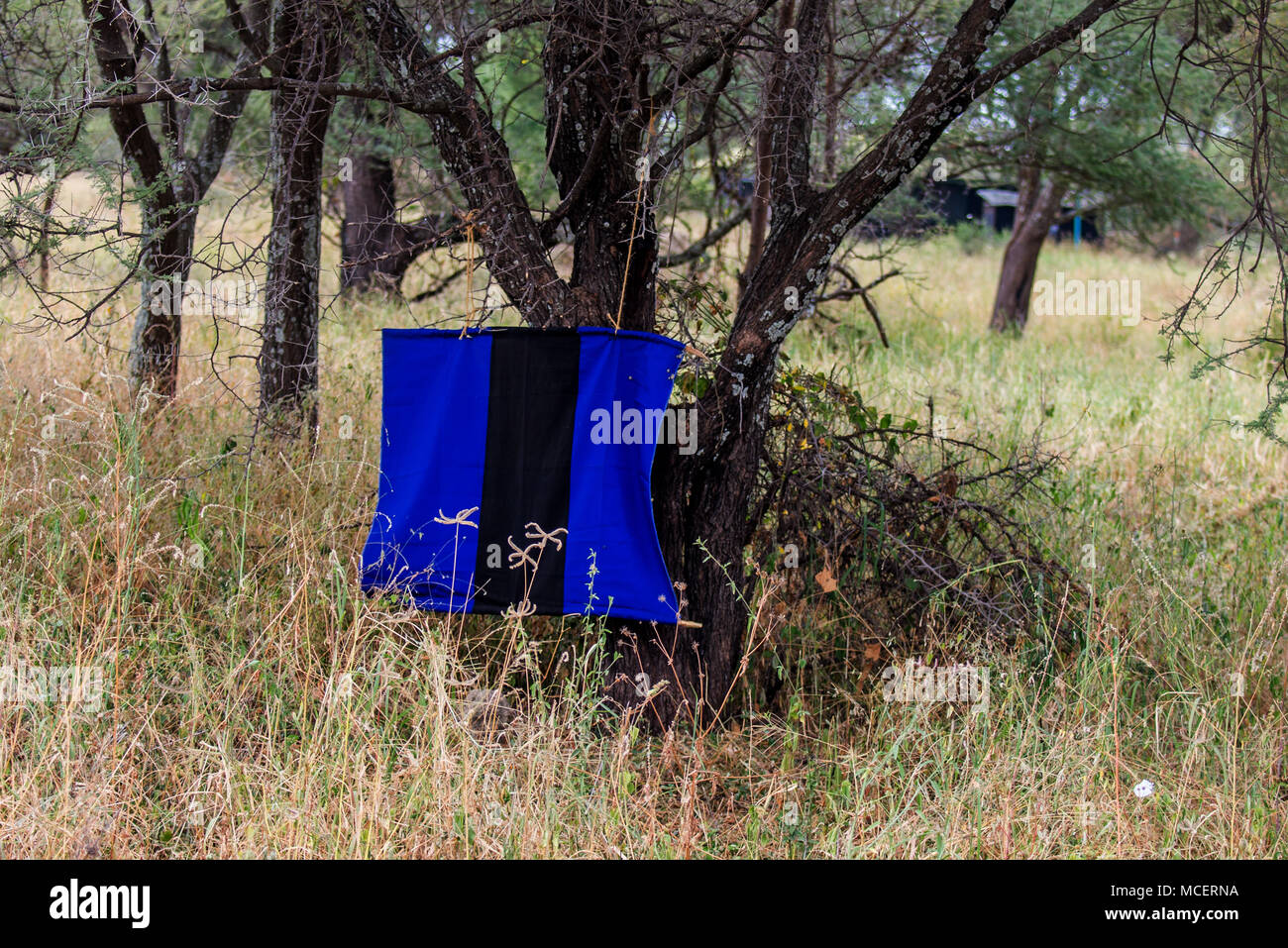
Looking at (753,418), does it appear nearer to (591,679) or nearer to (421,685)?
(591,679)

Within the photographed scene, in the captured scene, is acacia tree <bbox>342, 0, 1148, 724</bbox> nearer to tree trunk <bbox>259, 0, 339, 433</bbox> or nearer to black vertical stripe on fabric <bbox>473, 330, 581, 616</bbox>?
black vertical stripe on fabric <bbox>473, 330, 581, 616</bbox>

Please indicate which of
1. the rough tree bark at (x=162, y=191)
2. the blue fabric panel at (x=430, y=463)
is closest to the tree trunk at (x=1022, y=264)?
the rough tree bark at (x=162, y=191)

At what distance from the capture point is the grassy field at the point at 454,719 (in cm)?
284

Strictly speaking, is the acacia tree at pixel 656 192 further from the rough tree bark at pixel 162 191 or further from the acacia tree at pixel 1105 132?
the acacia tree at pixel 1105 132

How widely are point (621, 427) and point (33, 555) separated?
2.06 metres

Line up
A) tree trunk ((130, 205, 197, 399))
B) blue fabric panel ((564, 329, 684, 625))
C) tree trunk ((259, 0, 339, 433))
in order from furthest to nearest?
tree trunk ((130, 205, 197, 399)) < tree trunk ((259, 0, 339, 433)) < blue fabric panel ((564, 329, 684, 625))

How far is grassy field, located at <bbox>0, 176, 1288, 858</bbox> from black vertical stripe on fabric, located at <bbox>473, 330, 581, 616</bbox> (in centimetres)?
23

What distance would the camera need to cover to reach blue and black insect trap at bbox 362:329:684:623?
3.34 metres

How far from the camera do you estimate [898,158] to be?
339 centimetres

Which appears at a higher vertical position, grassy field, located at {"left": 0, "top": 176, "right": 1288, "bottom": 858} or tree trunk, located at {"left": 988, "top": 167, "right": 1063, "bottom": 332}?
tree trunk, located at {"left": 988, "top": 167, "right": 1063, "bottom": 332}

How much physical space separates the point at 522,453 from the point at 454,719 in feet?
2.71

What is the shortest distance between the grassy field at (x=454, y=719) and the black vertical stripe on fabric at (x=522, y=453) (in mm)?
235

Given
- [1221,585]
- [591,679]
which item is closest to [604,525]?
[591,679]

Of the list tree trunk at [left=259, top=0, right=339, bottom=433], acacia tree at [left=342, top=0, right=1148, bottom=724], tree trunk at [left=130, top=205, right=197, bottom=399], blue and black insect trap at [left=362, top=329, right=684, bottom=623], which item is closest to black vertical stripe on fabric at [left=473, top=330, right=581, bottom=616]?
blue and black insect trap at [left=362, top=329, right=684, bottom=623]
